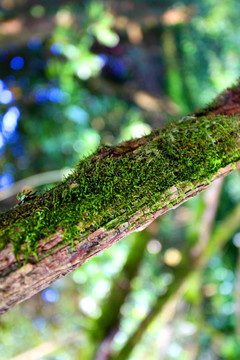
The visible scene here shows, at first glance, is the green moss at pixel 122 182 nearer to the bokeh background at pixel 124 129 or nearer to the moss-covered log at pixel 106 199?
the moss-covered log at pixel 106 199

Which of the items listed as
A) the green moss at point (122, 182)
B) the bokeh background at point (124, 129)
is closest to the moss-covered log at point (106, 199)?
the green moss at point (122, 182)

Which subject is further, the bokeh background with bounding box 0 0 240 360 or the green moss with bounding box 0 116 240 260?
the bokeh background with bounding box 0 0 240 360

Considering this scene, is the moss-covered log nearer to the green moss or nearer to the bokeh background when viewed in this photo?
the green moss

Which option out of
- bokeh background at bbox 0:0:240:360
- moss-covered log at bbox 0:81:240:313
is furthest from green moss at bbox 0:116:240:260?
bokeh background at bbox 0:0:240:360

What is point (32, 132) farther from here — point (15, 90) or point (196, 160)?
point (196, 160)

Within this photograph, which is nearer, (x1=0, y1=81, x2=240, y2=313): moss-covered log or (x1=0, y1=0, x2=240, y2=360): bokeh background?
(x1=0, y1=81, x2=240, y2=313): moss-covered log

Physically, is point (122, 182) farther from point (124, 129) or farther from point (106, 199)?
point (124, 129)
